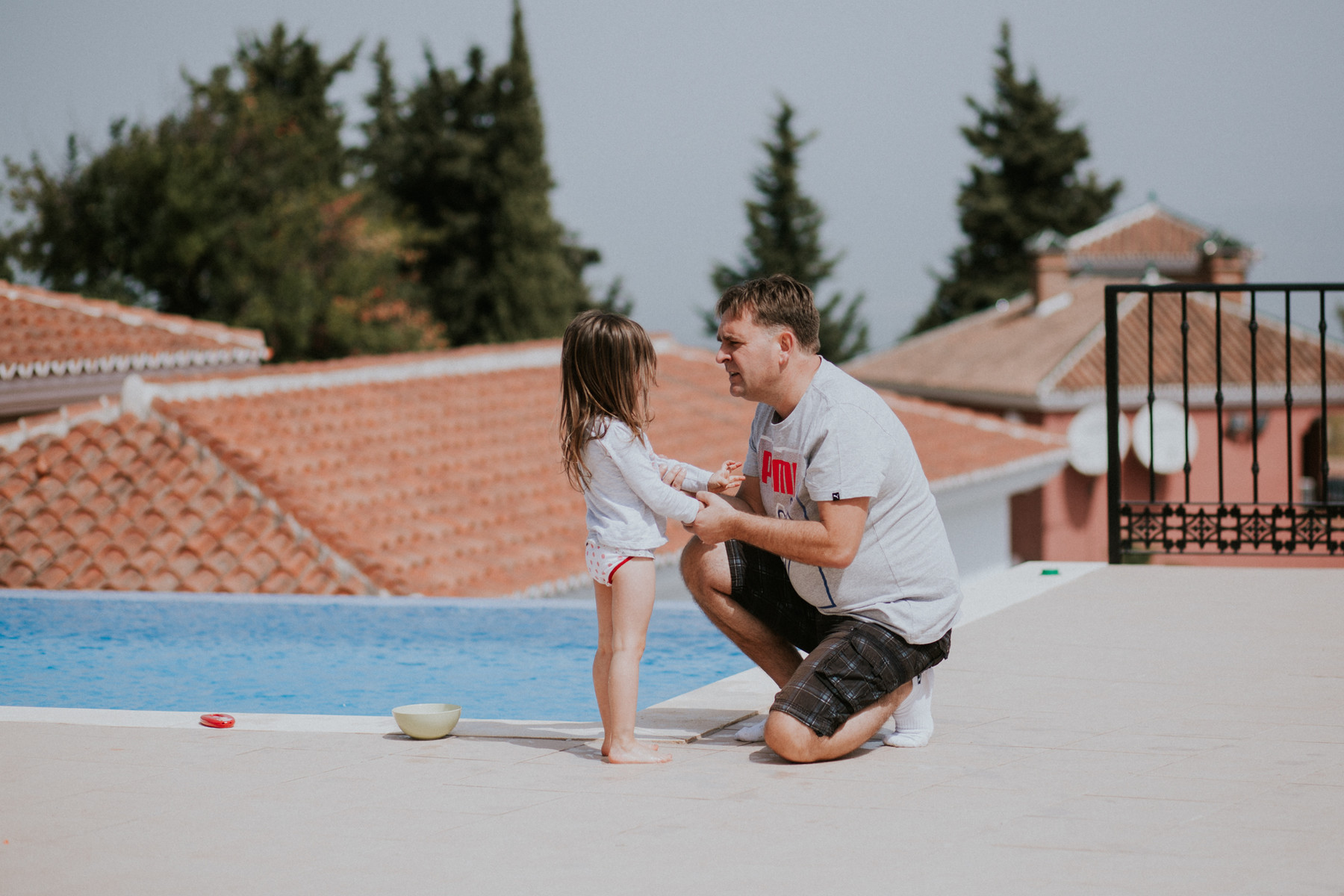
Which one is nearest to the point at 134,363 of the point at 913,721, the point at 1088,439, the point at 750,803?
the point at 913,721

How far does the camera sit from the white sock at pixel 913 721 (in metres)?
3.82

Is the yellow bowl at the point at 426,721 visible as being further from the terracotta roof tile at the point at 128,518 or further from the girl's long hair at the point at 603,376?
the terracotta roof tile at the point at 128,518

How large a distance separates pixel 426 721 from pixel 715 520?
109 centimetres

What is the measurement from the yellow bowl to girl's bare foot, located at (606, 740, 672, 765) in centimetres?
56

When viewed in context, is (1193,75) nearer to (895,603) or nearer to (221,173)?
(221,173)

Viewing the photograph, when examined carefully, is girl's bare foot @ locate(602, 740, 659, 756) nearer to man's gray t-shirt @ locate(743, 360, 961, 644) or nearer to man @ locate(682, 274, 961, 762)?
man @ locate(682, 274, 961, 762)

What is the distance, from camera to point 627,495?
3.77m

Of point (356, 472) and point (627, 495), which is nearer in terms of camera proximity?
point (627, 495)

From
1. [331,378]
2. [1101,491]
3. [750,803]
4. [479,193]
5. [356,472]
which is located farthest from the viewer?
[479,193]

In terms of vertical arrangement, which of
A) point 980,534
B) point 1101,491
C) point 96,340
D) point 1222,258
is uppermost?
point 1222,258

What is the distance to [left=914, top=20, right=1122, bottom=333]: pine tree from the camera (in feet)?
178

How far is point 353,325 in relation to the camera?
36938 mm

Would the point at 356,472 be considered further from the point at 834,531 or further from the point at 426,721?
the point at 834,531

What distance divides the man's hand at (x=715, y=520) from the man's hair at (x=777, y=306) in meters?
0.52
